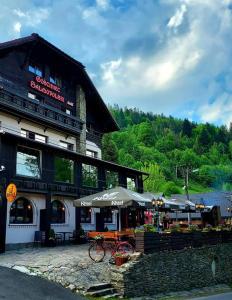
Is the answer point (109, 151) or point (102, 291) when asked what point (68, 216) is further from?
point (109, 151)

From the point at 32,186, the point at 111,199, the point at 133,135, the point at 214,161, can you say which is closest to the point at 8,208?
the point at 32,186

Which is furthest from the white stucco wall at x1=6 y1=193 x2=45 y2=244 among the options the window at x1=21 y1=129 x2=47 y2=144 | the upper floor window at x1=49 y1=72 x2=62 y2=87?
the upper floor window at x1=49 y1=72 x2=62 y2=87

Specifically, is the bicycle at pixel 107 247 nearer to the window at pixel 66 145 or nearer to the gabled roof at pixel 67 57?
the window at pixel 66 145

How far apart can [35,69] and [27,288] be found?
21100 mm

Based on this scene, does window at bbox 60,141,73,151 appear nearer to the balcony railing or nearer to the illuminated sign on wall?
the balcony railing

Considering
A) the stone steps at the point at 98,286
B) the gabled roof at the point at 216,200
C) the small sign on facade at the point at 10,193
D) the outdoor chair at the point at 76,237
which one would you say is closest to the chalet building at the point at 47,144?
the outdoor chair at the point at 76,237

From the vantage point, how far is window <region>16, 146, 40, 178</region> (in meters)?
23.0

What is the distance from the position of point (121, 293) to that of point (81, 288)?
5.14 ft

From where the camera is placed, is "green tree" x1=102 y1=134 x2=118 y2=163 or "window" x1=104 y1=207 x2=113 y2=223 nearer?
"window" x1=104 y1=207 x2=113 y2=223

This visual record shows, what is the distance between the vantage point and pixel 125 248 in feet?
56.2

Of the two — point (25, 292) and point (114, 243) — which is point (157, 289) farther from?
point (25, 292)

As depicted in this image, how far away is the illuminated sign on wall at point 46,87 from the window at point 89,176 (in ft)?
21.1

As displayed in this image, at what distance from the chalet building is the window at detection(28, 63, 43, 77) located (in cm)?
6

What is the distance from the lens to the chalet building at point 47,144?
2266cm
